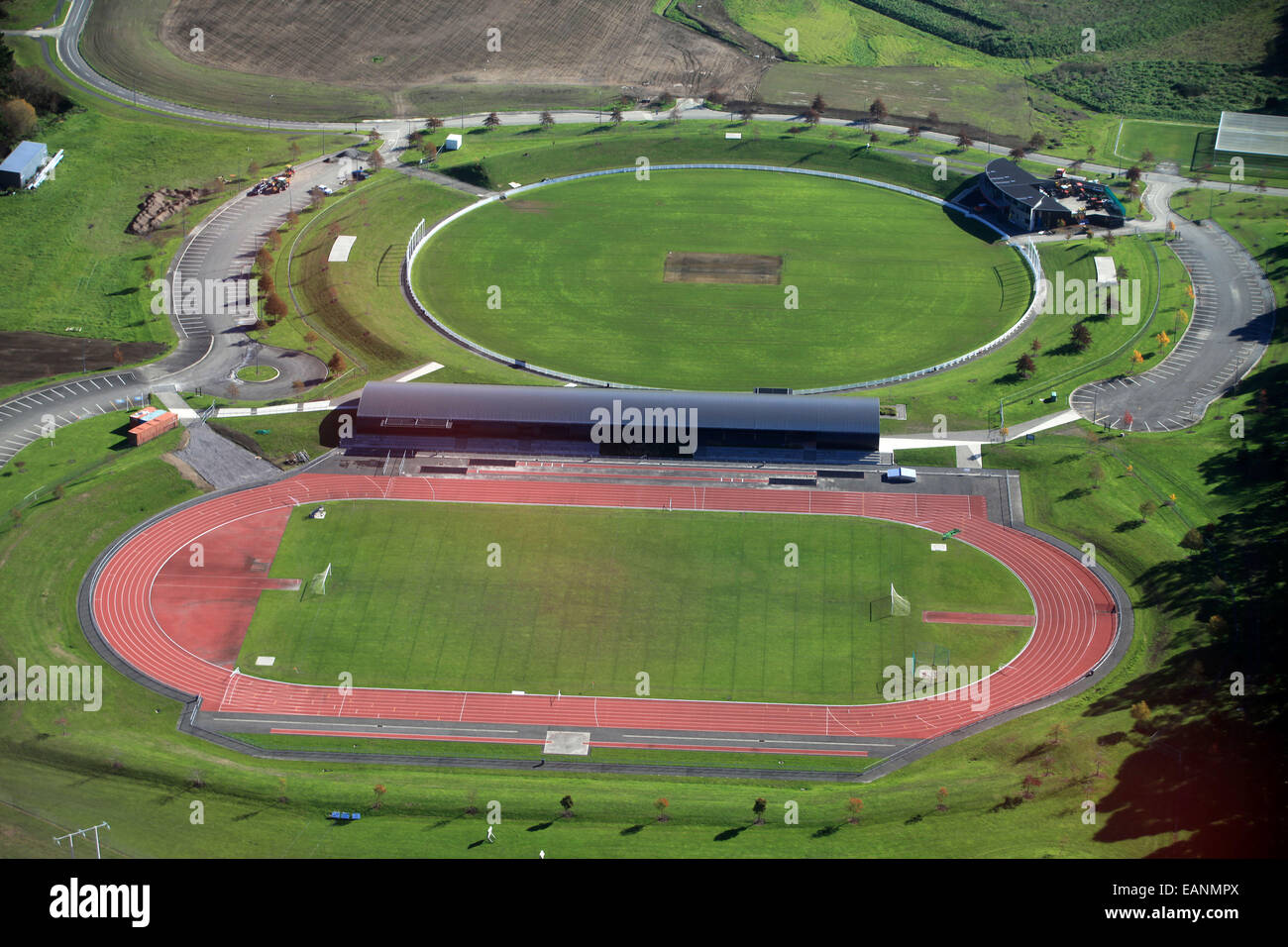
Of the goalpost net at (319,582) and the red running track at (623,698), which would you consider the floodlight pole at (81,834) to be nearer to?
the red running track at (623,698)

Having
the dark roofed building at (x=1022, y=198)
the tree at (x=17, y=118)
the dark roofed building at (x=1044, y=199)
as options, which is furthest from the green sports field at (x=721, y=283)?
the tree at (x=17, y=118)

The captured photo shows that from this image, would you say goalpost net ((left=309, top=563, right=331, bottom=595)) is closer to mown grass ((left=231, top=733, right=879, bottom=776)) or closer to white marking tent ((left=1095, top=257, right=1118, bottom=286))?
mown grass ((left=231, top=733, right=879, bottom=776))

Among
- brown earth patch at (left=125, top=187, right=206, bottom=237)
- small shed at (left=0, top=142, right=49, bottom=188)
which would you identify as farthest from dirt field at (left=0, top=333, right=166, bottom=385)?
small shed at (left=0, top=142, right=49, bottom=188)

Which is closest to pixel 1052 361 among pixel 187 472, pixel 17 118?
pixel 187 472

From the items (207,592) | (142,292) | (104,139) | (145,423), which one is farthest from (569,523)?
(104,139)

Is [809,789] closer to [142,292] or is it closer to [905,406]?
[905,406]
